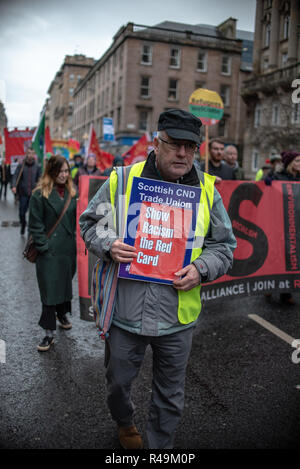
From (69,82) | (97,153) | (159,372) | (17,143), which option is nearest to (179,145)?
(159,372)

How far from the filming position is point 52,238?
4.46 m

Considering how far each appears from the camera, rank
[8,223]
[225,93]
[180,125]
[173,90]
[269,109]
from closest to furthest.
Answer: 1. [180,125]
2. [8,223]
3. [269,109]
4. [173,90]
5. [225,93]

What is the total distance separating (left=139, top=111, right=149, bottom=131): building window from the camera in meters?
42.9

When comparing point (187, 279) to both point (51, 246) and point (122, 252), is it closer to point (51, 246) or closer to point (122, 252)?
point (122, 252)

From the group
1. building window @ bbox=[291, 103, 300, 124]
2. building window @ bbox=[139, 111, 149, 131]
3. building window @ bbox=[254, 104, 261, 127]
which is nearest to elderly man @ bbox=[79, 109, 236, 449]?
building window @ bbox=[291, 103, 300, 124]

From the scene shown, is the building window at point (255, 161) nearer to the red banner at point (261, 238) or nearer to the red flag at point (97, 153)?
the red flag at point (97, 153)

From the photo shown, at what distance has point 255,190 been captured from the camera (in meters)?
5.62

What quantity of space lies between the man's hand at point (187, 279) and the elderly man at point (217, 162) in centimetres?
444

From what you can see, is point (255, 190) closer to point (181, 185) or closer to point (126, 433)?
point (181, 185)

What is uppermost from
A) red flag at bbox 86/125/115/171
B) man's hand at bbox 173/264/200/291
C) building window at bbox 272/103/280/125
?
building window at bbox 272/103/280/125

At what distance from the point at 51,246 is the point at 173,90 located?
1645 inches

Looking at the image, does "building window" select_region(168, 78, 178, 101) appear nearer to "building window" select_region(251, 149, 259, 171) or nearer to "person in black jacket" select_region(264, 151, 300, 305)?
"building window" select_region(251, 149, 259, 171)

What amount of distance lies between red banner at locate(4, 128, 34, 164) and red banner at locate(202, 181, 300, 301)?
28.0 feet

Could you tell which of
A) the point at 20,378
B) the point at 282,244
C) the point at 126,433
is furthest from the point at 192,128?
the point at 282,244
